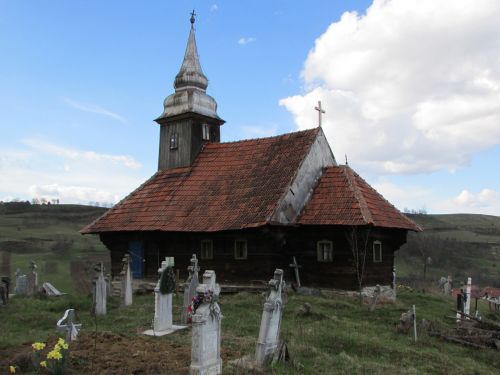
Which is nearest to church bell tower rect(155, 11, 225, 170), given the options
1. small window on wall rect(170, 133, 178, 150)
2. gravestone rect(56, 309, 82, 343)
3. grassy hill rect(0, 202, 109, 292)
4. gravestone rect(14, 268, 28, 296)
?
small window on wall rect(170, 133, 178, 150)

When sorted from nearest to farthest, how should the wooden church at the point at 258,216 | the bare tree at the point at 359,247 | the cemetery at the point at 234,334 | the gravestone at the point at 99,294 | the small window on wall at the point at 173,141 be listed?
the cemetery at the point at 234,334 → the gravestone at the point at 99,294 → the bare tree at the point at 359,247 → the wooden church at the point at 258,216 → the small window on wall at the point at 173,141

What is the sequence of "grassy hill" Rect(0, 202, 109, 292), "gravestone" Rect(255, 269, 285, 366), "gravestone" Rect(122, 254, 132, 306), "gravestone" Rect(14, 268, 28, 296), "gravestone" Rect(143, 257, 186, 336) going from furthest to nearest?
"grassy hill" Rect(0, 202, 109, 292)
"gravestone" Rect(14, 268, 28, 296)
"gravestone" Rect(122, 254, 132, 306)
"gravestone" Rect(143, 257, 186, 336)
"gravestone" Rect(255, 269, 285, 366)

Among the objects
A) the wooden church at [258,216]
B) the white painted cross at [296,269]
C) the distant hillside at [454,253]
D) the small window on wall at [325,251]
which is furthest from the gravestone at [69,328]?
the distant hillside at [454,253]

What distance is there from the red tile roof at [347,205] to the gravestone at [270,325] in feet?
27.0

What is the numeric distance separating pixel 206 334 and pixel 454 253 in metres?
52.7

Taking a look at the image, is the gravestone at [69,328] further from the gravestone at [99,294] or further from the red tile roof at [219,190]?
the red tile roof at [219,190]

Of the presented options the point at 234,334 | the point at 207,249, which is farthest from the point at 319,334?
the point at 207,249

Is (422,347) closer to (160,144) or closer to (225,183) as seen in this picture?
(225,183)

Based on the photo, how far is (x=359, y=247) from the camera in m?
17.8

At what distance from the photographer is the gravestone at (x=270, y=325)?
8391 mm

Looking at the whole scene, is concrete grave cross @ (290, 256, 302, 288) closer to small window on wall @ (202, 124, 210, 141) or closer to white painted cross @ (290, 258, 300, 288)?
white painted cross @ (290, 258, 300, 288)

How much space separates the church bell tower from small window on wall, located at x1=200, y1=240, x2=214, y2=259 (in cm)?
486

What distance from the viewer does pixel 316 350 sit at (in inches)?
379

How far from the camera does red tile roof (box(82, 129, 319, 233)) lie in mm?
18453
